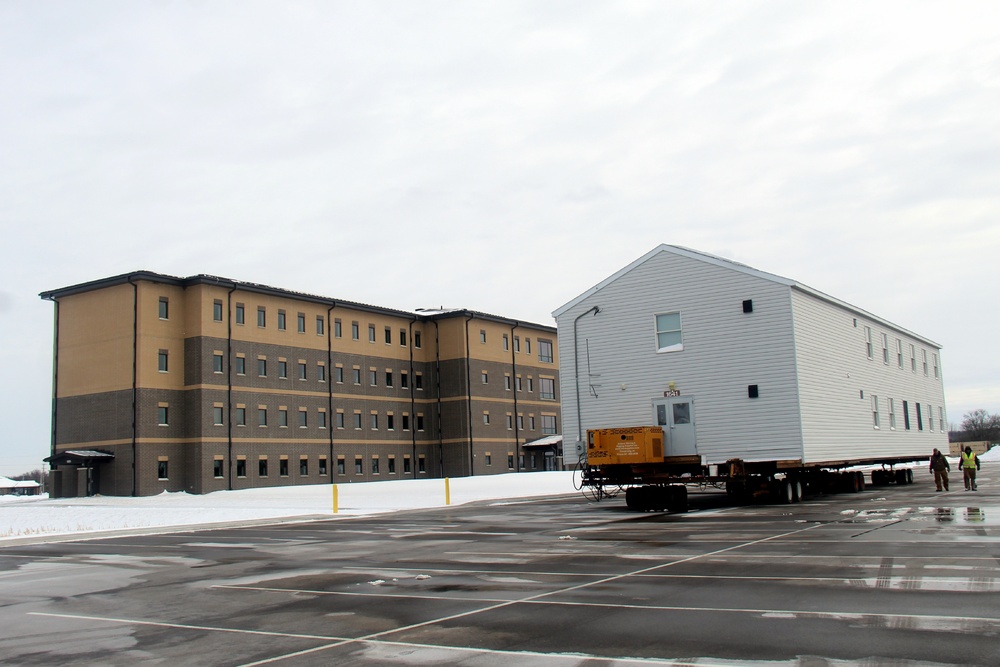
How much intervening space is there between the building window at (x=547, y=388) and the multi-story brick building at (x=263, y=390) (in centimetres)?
396

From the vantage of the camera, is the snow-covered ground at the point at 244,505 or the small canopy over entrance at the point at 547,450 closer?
the snow-covered ground at the point at 244,505

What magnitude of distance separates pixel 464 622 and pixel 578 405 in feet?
69.4

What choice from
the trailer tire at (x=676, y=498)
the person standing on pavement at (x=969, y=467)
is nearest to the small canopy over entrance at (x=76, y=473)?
the trailer tire at (x=676, y=498)

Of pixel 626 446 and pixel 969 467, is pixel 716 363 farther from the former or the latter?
pixel 969 467

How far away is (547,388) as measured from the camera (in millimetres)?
83312

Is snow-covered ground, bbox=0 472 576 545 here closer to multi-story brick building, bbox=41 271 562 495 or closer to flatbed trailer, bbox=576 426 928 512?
multi-story brick building, bbox=41 271 562 495

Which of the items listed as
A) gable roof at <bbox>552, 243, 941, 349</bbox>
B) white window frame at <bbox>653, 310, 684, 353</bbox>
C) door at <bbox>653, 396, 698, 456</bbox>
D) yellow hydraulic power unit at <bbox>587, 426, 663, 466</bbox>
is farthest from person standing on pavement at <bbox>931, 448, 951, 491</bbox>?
yellow hydraulic power unit at <bbox>587, 426, 663, 466</bbox>

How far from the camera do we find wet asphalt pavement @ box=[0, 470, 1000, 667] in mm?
7883

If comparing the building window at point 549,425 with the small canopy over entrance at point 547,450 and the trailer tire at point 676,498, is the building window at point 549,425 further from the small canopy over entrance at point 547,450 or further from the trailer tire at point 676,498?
the trailer tire at point 676,498

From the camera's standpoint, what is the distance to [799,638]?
312 inches

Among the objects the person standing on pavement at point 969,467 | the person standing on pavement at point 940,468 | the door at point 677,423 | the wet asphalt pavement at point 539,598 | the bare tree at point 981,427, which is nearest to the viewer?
the wet asphalt pavement at point 539,598

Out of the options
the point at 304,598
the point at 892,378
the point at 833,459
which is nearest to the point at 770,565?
the point at 304,598

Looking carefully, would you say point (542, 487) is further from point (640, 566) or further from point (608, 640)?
point (608, 640)

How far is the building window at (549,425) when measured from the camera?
271 feet
